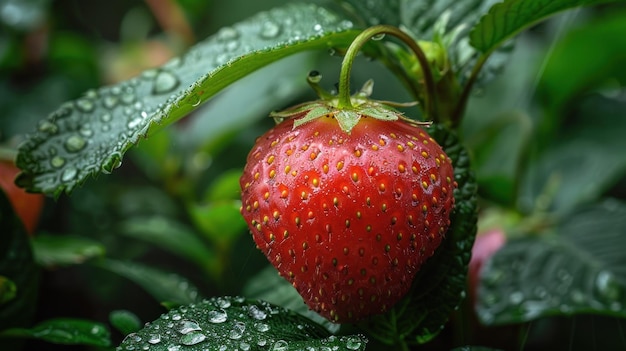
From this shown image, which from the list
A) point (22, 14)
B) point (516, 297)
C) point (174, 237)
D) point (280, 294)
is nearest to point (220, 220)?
point (174, 237)

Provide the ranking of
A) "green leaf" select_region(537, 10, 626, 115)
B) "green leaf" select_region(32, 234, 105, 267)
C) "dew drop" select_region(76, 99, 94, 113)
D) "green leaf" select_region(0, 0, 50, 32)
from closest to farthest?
"dew drop" select_region(76, 99, 94, 113), "green leaf" select_region(32, 234, 105, 267), "green leaf" select_region(537, 10, 626, 115), "green leaf" select_region(0, 0, 50, 32)

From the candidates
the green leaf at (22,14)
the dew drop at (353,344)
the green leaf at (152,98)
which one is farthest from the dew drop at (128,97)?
the green leaf at (22,14)

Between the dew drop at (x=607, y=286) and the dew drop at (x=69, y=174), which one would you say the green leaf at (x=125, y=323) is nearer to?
the dew drop at (x=69, y=174)

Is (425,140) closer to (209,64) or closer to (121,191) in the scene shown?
(209,64)

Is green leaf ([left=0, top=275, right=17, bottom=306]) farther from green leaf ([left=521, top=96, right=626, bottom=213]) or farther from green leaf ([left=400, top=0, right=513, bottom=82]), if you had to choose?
green leaf ([left=521, top=96, right=626, bottom=213])

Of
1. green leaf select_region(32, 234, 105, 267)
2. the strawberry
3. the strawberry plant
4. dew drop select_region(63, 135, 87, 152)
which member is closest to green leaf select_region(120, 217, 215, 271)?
the strawberry plant

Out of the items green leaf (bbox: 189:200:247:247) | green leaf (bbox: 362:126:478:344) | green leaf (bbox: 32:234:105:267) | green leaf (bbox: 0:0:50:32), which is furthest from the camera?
green leaf (bbox: 0:0:50:32)

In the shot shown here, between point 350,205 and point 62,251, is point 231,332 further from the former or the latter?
point 62,251
